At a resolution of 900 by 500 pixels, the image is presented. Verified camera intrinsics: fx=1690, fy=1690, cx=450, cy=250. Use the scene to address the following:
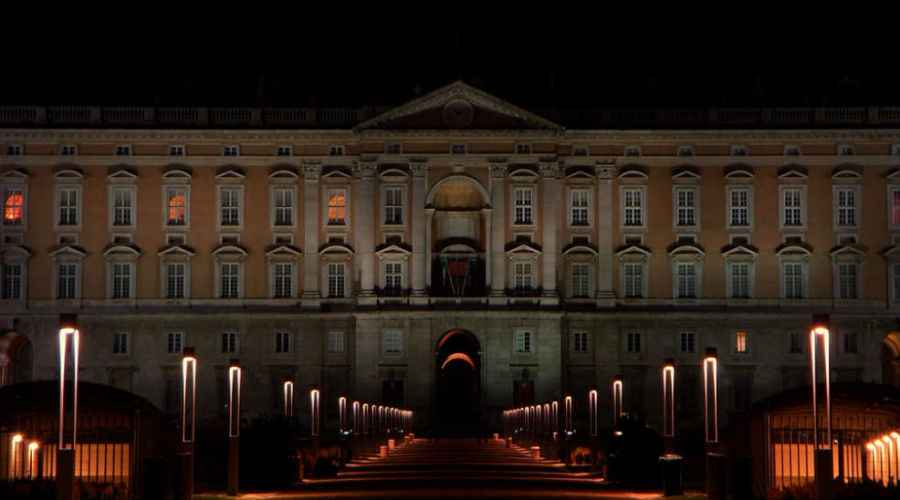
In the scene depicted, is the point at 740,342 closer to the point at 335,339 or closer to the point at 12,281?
the point at 335,339

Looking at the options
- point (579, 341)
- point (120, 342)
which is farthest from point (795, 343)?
point (120, 342)

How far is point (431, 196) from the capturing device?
111 metres

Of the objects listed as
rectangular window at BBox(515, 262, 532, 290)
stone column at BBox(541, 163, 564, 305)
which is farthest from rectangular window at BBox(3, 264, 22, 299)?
stone column at BBox(541, 163, 564, 305)

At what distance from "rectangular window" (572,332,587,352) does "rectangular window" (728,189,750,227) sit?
12.5 m

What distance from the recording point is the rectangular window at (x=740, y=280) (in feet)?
370

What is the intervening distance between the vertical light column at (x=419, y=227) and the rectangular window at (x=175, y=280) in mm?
15420

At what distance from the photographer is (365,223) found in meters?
112

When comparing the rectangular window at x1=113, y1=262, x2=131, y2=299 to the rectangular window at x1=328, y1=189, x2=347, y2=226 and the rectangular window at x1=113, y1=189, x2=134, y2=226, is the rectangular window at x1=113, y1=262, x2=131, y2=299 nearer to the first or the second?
the rectangular window at x1=113, y1=189, x2=134, y2=226

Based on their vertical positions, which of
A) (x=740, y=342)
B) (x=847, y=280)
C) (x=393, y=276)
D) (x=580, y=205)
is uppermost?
(x=580, y=205)

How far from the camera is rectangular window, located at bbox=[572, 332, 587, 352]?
11169 cm

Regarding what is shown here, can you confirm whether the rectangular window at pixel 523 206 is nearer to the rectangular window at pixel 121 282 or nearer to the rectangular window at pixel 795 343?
the rectangular window at pixel 795 343

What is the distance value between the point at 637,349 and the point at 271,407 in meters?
24.4
